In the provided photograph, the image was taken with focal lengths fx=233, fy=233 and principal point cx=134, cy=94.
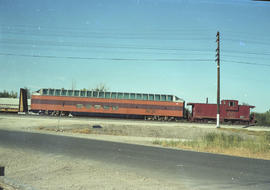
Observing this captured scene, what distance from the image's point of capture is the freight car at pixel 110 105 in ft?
127

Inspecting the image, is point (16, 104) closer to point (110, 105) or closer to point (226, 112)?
point (110, 105)

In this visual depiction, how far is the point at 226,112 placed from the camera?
1453 inches

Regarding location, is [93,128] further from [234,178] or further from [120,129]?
[234,178]

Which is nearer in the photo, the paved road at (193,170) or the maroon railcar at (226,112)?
the paved road at (193,170)

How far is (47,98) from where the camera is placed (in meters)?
39.3

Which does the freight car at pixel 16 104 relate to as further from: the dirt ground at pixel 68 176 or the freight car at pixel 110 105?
the dirt ground at pixel 68 176

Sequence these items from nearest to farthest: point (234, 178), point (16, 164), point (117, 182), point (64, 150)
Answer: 1. point (117, 182)
2. point (234, 178)
3. point (16, 164)
4. point (64, 150)

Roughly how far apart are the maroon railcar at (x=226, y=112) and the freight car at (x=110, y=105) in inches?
117

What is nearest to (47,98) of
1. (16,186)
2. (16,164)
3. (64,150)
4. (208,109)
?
(208,109)

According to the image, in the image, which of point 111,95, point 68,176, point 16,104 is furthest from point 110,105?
point 68,176

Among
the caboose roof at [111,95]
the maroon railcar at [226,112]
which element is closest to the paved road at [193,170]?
the maroon railcar at [226,112]

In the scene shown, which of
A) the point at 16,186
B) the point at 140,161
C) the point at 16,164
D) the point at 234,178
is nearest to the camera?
the point at 16,186

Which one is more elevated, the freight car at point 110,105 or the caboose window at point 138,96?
the caboose window at point 138,96

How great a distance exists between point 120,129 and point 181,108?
15.8 m
